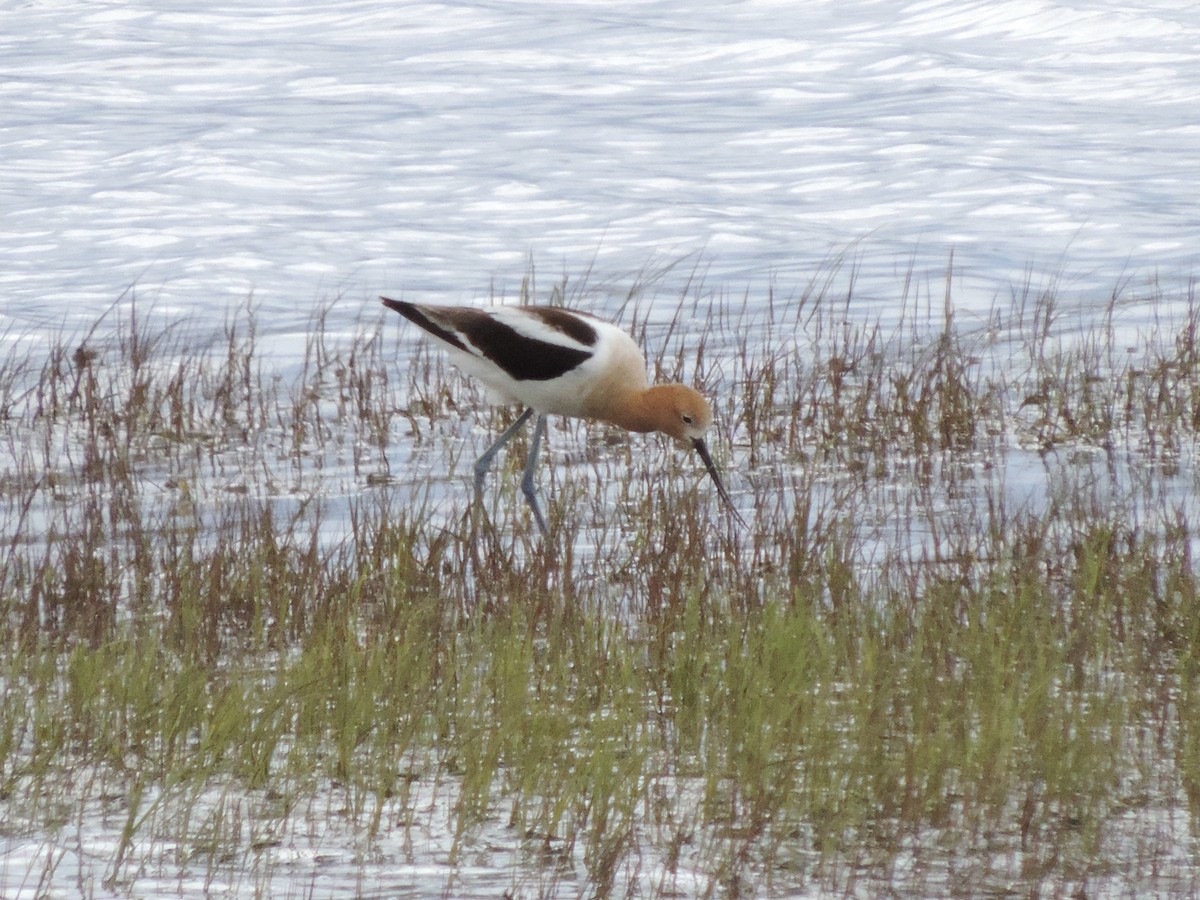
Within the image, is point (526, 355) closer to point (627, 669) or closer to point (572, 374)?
point (572, 374)

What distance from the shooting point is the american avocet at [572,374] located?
708cm

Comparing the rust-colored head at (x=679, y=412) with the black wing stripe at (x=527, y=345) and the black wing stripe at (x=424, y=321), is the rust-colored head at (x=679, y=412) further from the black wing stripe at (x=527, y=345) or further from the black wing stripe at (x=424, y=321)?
the black wing stripe at (x=424, y=321)

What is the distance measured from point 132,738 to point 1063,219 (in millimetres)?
15284

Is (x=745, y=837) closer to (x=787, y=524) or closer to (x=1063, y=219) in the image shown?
(x=787, y=524)

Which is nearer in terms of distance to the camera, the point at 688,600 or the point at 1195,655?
the point at 1195,655

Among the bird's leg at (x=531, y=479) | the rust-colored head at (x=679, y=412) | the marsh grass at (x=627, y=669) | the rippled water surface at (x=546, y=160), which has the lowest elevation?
the marsh grass at (x=627, y=669)

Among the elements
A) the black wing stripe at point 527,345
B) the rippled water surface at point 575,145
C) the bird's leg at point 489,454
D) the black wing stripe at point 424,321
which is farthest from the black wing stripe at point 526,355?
the rippled water surface at point 575,145

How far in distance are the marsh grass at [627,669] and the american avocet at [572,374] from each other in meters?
0.33

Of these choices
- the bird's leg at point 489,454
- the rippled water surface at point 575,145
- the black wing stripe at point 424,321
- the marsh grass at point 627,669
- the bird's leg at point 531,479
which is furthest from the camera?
the rippled water surface at point 575,145

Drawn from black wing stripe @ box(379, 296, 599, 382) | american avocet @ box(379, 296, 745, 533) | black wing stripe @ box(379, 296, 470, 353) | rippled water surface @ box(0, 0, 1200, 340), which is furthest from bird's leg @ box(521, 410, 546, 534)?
rippled water surface @ box(0, 0, 1200, 340)

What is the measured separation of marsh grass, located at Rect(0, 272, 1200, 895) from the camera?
3473 mm

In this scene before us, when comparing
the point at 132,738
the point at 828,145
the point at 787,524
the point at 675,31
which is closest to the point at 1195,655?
the point at 787,524

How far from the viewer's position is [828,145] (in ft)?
82.9

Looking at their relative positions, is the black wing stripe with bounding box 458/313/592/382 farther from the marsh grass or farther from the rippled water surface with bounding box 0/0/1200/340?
the rippled water surface with bounding box 0/0/1200/340
